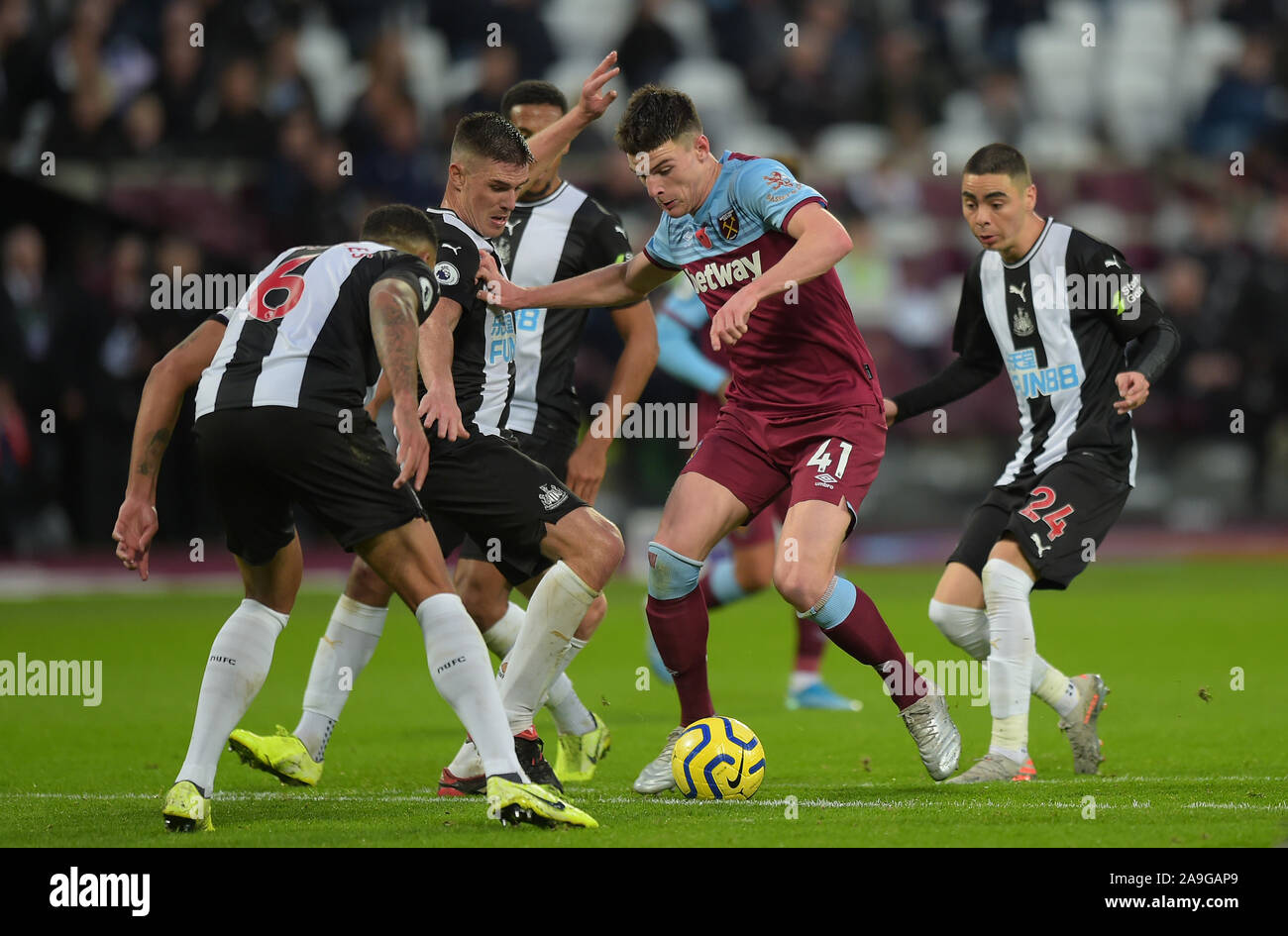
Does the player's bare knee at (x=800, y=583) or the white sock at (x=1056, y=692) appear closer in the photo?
the player's bare knee at (x=800, y=583)

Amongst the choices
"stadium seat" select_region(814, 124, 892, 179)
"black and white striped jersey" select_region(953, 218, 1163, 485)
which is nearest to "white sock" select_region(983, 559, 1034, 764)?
"black and white striped jersey" select_region(953, 218, 1163, 485)

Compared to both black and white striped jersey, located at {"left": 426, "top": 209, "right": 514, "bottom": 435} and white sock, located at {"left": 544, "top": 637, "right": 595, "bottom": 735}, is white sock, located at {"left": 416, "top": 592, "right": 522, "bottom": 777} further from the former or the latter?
white sock, located at {"left": 544, "top": 637, "right": 595, "bottom": 735}

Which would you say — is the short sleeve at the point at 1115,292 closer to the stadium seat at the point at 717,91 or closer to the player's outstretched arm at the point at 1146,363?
the player's outstretched arm at the point at 1146,363

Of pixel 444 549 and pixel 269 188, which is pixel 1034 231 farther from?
pixel 269 188

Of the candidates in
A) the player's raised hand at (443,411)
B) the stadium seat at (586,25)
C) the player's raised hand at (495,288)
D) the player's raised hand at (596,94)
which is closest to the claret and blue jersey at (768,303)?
the player's raised hand at (495,288)

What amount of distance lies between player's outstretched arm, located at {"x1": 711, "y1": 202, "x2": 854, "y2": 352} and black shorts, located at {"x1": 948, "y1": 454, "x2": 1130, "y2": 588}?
4.70 feet

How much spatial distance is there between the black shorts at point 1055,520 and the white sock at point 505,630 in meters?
1.81

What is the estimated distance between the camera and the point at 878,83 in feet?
65.1

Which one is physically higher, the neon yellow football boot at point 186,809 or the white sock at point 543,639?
the white sock at point 543,639

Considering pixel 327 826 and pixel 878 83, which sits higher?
pixel 878 83

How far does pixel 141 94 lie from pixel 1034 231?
1237 cm

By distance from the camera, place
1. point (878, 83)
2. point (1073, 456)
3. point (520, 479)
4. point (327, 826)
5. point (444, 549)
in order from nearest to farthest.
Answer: point (327, 826) < point (520, 479) < point (1073, 456) < point (444, 549) < point (878, 83)

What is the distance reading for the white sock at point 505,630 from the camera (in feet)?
22.6

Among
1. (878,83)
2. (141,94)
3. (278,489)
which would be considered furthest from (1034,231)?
(878,83)
